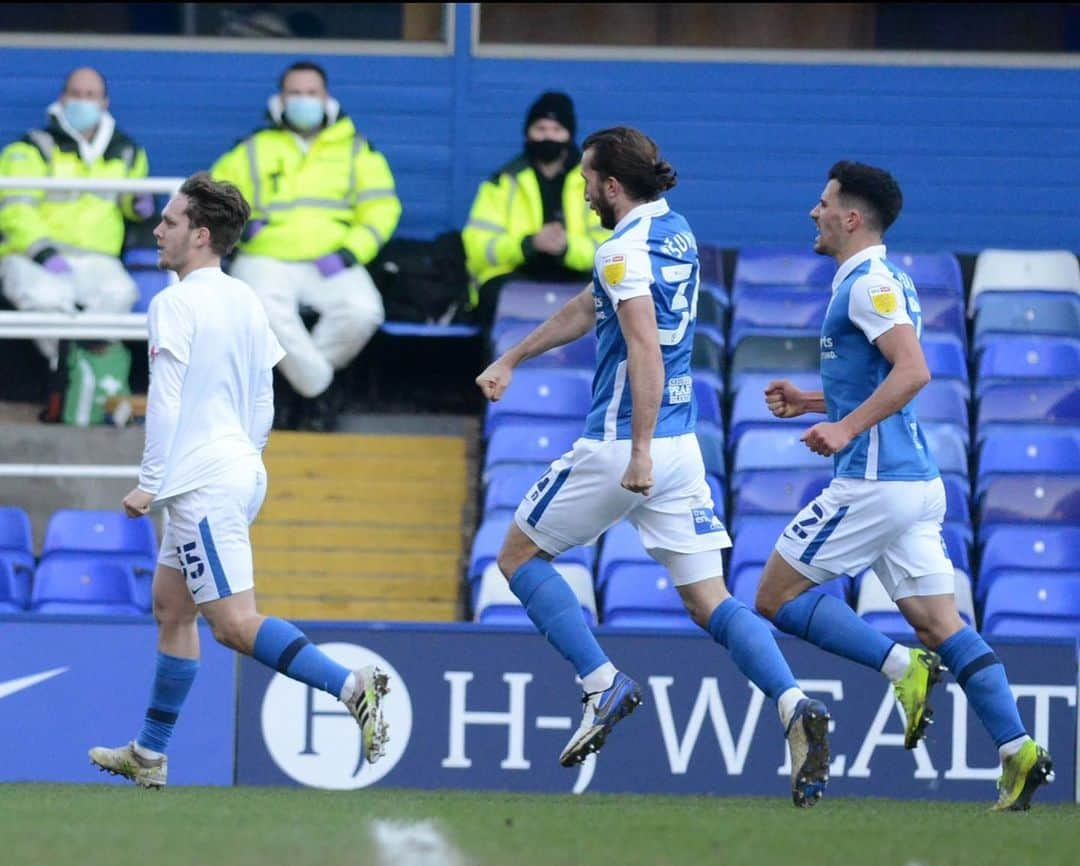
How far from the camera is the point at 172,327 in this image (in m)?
5.86

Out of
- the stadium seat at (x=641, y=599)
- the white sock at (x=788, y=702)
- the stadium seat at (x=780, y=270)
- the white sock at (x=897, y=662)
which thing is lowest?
the stadium seat at (x=641, y=599)

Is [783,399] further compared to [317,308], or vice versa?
[317,308]

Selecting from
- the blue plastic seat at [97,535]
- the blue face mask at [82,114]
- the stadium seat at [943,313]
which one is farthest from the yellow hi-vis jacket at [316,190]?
the stadium seat at [943,313]

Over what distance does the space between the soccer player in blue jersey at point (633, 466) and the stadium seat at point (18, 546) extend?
3.36 m

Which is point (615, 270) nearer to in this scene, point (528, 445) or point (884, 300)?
point (884, 300)

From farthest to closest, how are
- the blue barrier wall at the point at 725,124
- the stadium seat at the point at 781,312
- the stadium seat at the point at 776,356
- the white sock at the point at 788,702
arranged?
the blue barrier wall at the point at 725,124
the stadium seat at the point at 781,312
the stadium seat at the point at 776,356
the white sock at the point at 788,702

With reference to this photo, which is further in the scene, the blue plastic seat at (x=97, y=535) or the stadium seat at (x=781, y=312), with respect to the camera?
the stadium seat at (x=781, y=312)

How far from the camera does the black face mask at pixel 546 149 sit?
1008 cm

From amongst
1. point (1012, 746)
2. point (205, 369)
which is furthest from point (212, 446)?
point (1012, 746)

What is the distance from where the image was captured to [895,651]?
5980 mm

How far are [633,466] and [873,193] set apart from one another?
1.09 meters

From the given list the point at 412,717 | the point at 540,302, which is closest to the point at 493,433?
the point at 540,302

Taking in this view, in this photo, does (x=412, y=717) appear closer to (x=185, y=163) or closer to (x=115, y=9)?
(x=185, y=163)

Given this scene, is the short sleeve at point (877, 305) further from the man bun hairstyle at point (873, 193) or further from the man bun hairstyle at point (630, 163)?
the man bun hairstyle at point (630, 163)
